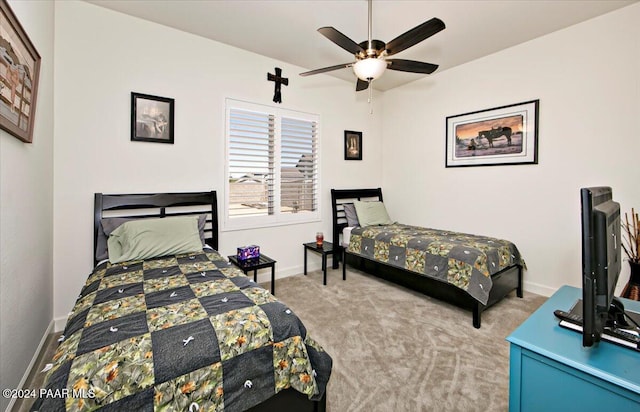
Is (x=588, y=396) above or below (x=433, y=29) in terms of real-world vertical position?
below

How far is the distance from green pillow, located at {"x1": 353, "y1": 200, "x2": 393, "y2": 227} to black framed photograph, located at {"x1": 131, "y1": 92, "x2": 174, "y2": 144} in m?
2.58

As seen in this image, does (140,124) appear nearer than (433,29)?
No

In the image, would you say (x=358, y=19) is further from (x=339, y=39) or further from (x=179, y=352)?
(x=179, y=352)

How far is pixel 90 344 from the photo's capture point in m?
1.15

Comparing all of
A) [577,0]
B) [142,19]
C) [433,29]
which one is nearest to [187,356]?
[433,29]

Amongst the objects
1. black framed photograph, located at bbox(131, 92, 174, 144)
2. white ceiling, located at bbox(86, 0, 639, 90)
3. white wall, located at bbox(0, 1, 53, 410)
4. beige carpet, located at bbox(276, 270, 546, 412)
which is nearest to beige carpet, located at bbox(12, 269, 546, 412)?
beige carpet, located at bbox(276, 270, 546, 412)

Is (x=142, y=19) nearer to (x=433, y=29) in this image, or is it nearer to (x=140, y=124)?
(x=140, y=124)

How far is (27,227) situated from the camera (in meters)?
1.82

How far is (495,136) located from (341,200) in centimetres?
220

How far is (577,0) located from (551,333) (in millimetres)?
2973

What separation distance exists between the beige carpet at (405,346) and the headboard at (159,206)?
3.78 feet

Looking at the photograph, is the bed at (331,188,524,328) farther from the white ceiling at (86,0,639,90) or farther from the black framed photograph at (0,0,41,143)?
the black framed photograph at (0,0,41,143)

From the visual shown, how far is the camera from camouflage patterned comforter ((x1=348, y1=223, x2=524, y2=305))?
2607 mm

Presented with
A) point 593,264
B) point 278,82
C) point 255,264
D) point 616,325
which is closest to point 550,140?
point 616,325
